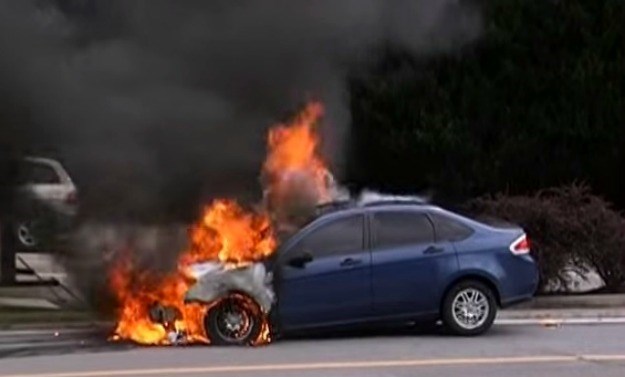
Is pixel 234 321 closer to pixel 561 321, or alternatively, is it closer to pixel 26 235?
pixel 26 235

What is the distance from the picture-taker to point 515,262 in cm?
1560

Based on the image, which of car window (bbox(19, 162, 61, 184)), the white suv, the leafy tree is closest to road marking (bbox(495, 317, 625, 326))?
the leafy tree

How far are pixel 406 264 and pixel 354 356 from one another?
1.65m

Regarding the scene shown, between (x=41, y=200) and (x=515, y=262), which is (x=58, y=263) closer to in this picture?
(x=41, y=200)

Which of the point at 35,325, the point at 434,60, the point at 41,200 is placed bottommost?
the point at 35,325

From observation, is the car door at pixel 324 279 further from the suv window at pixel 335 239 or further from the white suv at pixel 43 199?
the white suv at pixel 43 199

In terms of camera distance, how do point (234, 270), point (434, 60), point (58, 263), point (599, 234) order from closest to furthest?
point (234, 270) → point (58, 263) → point (434, 60) → point (599, 234)

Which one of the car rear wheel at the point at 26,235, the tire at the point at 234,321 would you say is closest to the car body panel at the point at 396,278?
the tire at the point at 234,321

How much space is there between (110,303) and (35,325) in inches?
67.6

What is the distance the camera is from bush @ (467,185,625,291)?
740 inches

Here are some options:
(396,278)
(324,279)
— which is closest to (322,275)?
(324,279)

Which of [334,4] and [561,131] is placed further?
[561,131]

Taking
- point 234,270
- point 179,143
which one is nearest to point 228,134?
point 179,143

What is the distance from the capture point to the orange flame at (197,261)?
15031 millimetres
